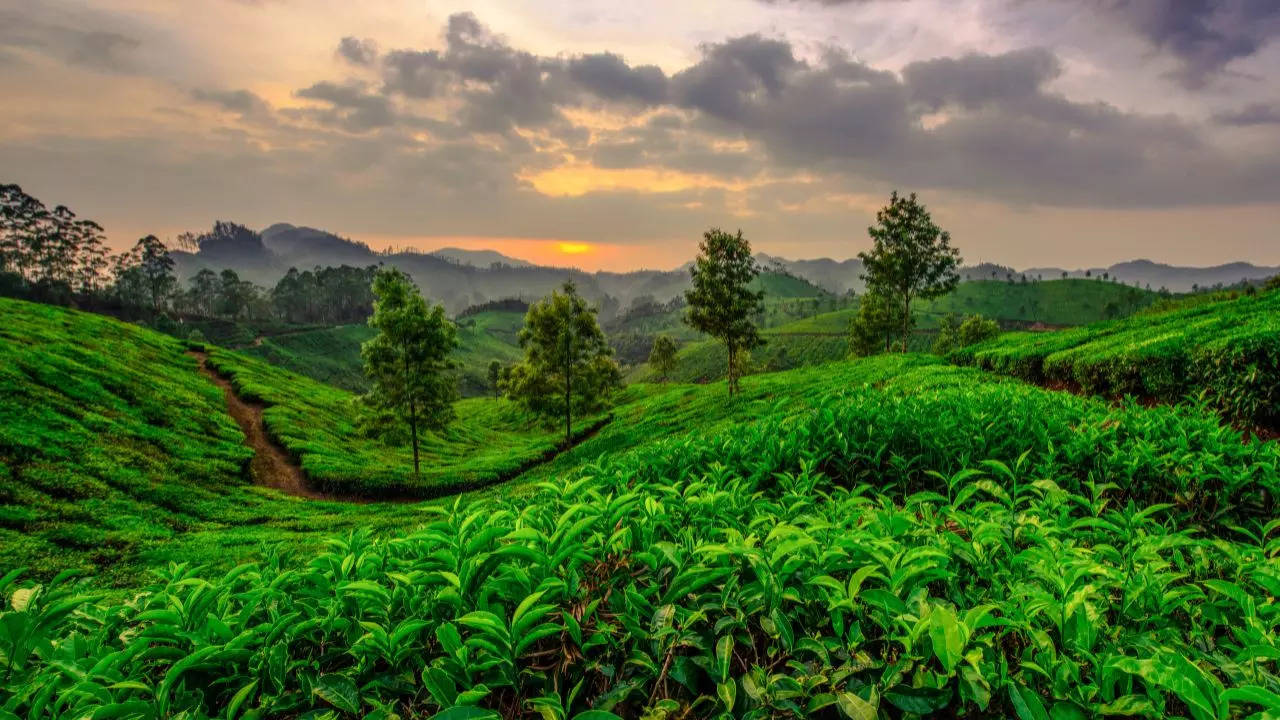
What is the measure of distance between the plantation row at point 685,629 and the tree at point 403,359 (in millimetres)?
27302

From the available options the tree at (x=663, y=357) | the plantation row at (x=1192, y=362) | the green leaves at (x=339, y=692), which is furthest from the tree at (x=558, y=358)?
the tree at (x=663, y=357)

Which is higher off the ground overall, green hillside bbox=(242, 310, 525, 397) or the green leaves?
the green leaves

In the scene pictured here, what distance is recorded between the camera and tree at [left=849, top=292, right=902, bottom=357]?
6062 centimetres

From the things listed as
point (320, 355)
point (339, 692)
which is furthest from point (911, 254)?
point (320, 355)

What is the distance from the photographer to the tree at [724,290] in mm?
33625

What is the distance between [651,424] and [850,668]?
2935cm

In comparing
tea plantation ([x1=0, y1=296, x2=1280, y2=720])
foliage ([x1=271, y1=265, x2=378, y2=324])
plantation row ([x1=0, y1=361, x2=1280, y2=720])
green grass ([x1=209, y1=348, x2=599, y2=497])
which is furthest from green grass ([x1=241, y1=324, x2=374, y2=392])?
plantation row ([x1=0, y1=361, x2=1280, y2=720])

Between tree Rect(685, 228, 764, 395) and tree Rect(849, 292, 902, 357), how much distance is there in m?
30.9

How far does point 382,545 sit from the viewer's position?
11.4 ft

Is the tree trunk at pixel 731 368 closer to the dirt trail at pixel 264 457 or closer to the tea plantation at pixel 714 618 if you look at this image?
the dirt trail at pixel 264 457

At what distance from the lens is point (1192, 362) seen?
36.6ft

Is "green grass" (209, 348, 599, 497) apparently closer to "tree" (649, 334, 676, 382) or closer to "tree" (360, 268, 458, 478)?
"tree" (360, 268, 458, 478)

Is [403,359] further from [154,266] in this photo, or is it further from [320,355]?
[154,266]

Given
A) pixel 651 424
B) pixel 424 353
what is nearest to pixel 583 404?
pixel 651 424
